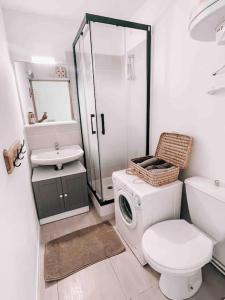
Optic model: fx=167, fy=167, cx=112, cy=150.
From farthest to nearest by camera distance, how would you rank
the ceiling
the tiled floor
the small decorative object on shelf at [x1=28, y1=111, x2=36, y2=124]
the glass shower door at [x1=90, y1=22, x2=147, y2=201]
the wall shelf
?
the small decorative object on shelf at [x1=28, y1=111, x2=36, y2=124] → the glass shower door at [x1=90, y1=22, x2=147, y2=201] → the ceiling → the tiled floor → the wall shelf

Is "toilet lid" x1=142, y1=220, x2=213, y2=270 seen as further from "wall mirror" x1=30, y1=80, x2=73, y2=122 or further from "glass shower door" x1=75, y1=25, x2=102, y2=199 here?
"wall mirror" x1=30, y1=80, x2=73, y2=122

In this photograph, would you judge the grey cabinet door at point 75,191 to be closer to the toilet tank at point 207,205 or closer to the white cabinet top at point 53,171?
the white cabinet top at point 53,171

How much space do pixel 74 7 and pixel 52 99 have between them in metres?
1.10

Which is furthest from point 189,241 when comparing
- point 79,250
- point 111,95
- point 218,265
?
point 111,95

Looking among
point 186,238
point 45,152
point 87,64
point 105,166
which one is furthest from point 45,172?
point 186,238

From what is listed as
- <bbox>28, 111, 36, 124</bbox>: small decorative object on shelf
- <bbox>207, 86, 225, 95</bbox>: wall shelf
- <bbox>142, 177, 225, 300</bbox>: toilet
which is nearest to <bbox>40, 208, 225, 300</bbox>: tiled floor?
<bbox>142, 177, 225, 300</bbox>: toilet

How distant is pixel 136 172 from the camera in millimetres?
1715

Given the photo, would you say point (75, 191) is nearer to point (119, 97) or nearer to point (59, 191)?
point (59, 191)

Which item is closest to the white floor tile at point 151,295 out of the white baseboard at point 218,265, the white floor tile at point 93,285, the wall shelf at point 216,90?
the white floor tile at point 93,285

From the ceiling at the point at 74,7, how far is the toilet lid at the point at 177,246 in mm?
2369

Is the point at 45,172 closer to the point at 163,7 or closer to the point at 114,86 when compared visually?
A: the point at 114,86

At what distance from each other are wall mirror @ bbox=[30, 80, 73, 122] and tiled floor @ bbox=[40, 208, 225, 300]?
1.78 m

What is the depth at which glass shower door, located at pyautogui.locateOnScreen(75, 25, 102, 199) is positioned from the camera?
1.91 metres

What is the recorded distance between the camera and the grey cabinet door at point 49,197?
6.68ft
